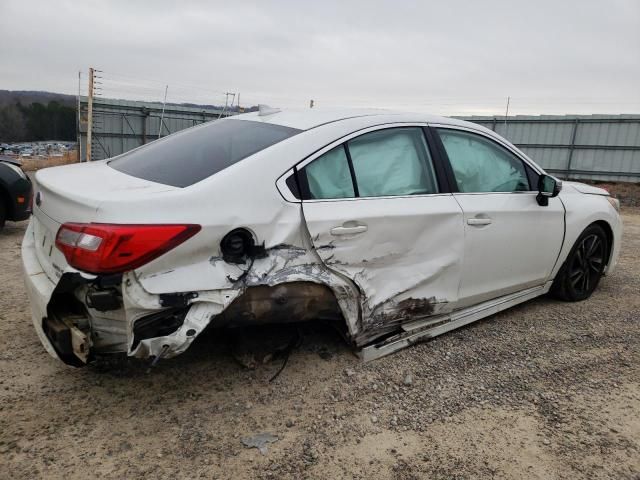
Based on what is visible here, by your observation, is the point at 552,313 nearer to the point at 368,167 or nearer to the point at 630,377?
the point at 630,377

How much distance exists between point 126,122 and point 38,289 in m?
15.6

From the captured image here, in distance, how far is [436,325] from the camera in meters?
3.36

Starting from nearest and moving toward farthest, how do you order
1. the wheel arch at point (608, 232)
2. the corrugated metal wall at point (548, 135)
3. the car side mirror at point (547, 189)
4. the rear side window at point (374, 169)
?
1. the rear side window at point (374, 169)
2. the car side mirror at point (547, 189)
3. the wheel arch at point (608, 232)
4. the corrugated metal wall at point (548, 135)

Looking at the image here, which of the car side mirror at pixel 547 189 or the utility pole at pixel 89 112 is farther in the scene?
the utility pole at pixel 89 112

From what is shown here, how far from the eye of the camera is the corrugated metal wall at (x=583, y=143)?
1647 centimetres

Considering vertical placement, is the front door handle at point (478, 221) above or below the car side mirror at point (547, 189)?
below

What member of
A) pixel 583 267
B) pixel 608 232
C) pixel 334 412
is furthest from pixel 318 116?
pixel 608 232

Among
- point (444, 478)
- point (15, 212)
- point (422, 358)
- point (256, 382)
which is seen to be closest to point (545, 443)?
point (444, 478)

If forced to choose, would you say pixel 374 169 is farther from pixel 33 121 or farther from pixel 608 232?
pixel 33 121

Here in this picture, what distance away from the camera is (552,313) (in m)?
4.04

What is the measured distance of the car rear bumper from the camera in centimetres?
241

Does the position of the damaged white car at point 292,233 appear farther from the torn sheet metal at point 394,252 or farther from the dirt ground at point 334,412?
the dirt ground at point 334,412

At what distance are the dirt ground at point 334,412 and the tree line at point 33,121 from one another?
44.1 m

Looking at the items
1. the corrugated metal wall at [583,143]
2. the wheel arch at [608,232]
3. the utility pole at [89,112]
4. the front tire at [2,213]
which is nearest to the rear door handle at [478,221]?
the wheel arch at [608,232]
